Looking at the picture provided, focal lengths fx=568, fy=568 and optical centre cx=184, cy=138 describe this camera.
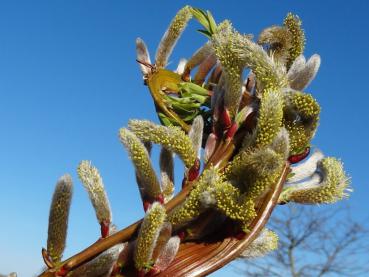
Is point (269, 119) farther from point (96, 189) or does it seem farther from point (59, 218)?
point (59, 218)

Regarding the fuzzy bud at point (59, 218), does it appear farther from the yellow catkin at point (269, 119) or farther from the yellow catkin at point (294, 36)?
the yellow catkin at point (294, 36)

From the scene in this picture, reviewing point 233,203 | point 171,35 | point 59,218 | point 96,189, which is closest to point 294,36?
point 171,35

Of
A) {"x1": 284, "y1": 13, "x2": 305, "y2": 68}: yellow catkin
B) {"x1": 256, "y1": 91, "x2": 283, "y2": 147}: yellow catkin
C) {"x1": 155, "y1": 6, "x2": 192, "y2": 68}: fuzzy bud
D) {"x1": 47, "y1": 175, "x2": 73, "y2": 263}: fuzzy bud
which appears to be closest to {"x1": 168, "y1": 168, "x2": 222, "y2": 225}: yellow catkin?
{"x1": 256, "y1": 91, "x2": 283, "y2": 147}: yellow catkin

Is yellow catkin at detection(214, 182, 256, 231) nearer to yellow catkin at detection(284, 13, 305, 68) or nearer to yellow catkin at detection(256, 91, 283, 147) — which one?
yellow catkin at detection(256, 91, 283, 147)

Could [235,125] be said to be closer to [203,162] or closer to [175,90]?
[203,162]

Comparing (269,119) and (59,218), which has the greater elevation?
(269,119)

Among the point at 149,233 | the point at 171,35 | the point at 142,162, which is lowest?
the point at 149,233

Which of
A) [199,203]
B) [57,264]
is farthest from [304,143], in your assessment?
[57,264]
